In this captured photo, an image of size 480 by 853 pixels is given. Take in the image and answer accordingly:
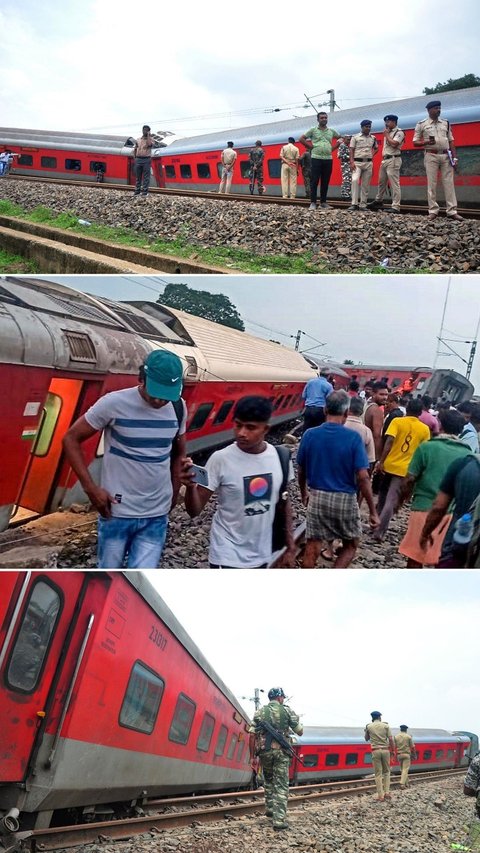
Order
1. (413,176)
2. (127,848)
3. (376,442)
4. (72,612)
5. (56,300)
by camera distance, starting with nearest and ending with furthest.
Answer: (56,300) < (376,442) < (72,612) < (127,848) < (413,176)

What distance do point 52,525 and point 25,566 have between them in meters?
0.18

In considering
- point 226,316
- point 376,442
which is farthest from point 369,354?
point 226,316

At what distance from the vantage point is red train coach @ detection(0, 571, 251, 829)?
2.45m

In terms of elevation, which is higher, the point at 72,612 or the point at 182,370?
the point at 182,370

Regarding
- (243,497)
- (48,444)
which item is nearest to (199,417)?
(243,497)

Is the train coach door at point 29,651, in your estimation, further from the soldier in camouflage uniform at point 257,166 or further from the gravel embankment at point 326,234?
the soldier in camouflage uniform at point 257,166

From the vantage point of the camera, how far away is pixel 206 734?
11.9 feet

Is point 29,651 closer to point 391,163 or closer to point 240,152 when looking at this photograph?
point 391,163

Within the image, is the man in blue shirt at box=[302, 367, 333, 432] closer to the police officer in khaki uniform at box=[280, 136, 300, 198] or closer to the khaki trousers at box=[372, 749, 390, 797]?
the khaki trousers at box=[372, 749, 390, 797]

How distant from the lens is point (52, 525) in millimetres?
2215

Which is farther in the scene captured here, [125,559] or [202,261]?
[202,261]

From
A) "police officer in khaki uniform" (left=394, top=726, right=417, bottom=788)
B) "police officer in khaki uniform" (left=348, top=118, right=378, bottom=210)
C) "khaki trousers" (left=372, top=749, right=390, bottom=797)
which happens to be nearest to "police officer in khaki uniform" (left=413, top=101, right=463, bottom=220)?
"police officer in khaki uniform" (left=348, top=118, right=378, bottom=210)

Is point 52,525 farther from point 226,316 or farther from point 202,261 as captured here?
point 202,261

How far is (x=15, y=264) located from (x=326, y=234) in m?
1.47
